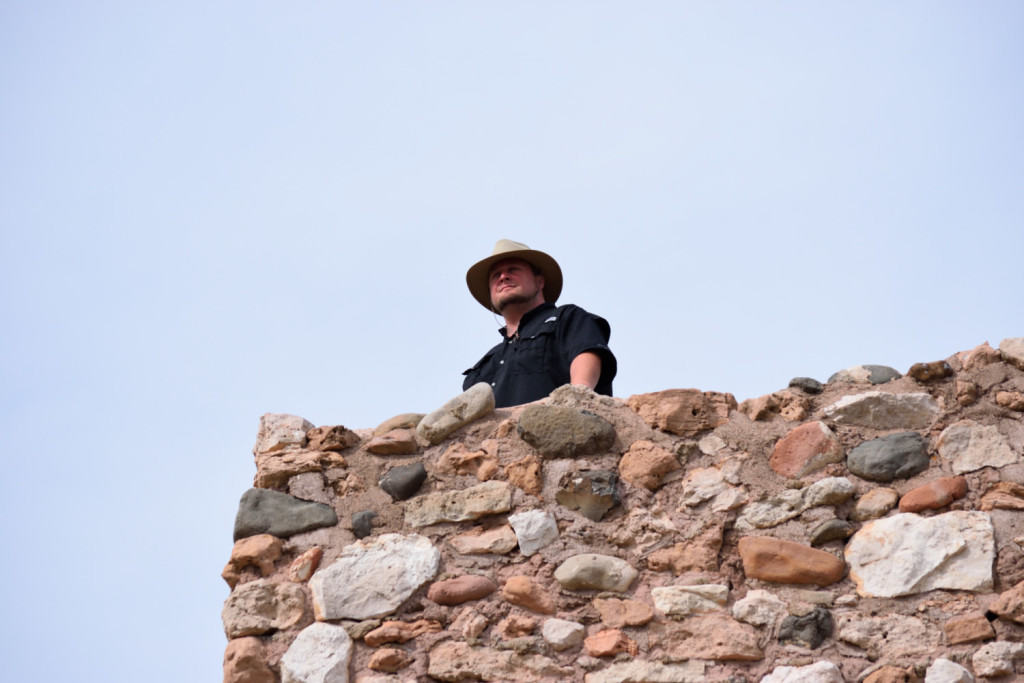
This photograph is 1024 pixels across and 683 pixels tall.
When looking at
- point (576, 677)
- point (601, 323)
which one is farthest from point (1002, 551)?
point (601, 323)

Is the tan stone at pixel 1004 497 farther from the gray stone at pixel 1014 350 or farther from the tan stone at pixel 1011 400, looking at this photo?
the gray stone at pixel 1014 350

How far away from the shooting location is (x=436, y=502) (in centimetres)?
399

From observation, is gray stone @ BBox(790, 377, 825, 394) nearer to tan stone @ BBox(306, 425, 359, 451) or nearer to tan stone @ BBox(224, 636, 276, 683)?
tan stone @ BBox(306, 425, 359, 451)

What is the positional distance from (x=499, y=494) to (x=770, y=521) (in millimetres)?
865

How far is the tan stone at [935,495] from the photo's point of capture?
142 inches

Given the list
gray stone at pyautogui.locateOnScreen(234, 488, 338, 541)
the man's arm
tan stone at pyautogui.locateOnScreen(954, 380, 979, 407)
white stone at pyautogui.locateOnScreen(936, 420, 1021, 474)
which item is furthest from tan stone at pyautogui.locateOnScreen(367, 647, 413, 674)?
tan stone at pyautogui.locateOnScreen(954, 380, 979, 407)

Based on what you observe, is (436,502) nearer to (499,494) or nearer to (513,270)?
(499,494)

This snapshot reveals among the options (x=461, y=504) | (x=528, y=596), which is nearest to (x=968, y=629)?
(x=528, y=596)

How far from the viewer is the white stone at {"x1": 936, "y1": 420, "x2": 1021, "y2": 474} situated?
12.0 ft

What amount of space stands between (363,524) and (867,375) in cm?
172

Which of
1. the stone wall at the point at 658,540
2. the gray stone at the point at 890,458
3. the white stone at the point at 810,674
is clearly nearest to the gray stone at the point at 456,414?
the stone wall at the point at 658,540

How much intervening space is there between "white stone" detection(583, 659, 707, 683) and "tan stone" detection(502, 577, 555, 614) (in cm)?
26

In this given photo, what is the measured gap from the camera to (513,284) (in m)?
5.49

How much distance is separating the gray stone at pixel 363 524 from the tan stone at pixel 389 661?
1.45ft
